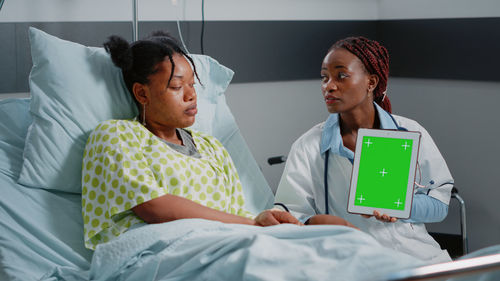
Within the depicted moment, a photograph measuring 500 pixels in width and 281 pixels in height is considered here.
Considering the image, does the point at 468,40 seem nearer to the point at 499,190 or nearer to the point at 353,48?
the point at 499,190

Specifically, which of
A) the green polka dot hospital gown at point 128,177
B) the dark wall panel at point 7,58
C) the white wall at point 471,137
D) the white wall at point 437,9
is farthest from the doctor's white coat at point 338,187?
the white wall at point 437,9

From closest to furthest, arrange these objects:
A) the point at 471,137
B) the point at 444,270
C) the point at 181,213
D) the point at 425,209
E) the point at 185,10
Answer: the point at 444,270, the point at 181,213, the point at 425,209, the point at 185,10, the point at 471,137

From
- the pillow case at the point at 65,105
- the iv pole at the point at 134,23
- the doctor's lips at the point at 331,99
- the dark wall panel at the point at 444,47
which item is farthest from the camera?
the dark wall panel at the point at 444,47

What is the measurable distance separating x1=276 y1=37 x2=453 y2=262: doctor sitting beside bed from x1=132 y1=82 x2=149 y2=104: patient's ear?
1.68 feet

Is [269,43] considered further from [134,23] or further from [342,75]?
[342,75]

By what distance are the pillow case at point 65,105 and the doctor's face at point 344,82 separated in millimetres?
648

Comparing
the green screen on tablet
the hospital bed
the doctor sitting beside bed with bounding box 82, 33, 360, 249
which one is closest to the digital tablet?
the green screen on tablet

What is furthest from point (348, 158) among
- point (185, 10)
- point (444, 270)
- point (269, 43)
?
point (269, 43)

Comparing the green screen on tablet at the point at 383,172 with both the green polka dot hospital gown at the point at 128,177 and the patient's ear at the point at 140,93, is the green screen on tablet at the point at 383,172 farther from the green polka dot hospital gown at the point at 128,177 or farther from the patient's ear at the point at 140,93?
the patient's ear at the point at 140,93

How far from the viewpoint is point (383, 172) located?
2008 mm

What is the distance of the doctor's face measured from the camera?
2180mm

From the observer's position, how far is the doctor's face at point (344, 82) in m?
2.18

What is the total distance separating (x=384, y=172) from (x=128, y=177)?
2.45 feet

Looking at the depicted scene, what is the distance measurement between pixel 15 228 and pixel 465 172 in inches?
90.8
